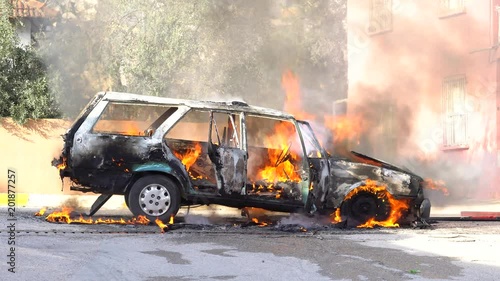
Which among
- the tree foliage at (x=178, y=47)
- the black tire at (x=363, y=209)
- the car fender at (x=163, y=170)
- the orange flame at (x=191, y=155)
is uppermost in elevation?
the tree foliage at (x=178, y=47)

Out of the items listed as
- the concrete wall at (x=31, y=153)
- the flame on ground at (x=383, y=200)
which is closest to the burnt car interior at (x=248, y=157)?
the flame on ground at (x=383, y=200)

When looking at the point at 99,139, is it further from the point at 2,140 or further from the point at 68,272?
the point at 2,140

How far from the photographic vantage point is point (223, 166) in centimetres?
1144

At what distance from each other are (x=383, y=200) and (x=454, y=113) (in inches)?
376

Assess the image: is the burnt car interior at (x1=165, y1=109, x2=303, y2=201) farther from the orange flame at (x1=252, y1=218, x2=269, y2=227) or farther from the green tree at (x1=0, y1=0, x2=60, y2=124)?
the green tree at (x1=0, y1=0, x2=60, y2=124)

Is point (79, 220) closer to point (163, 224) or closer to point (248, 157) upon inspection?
point (163, 224)

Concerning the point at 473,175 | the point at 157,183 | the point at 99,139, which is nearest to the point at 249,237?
the point at 157,183

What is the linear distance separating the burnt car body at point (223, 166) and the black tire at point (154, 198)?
13mm

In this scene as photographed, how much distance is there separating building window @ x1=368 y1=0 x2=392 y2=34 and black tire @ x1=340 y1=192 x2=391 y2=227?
11.6 meters

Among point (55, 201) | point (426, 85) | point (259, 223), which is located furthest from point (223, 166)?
point (426, 85)

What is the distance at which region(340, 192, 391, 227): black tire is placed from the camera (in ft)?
38.9

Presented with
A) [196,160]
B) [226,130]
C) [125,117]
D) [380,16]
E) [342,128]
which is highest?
[380,16]

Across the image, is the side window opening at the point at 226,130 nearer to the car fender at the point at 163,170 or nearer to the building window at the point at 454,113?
the car fender at the point at 163,170

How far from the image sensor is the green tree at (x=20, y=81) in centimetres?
2045
